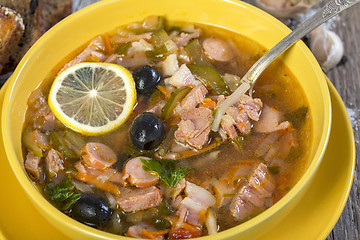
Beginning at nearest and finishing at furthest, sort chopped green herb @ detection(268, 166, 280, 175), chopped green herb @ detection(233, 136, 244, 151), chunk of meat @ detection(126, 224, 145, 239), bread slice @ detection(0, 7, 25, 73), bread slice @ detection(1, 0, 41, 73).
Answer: chunk of meat @ detection(126, 224, 145, 239) < chopped green herb @ detection(268, 166, 280, 175) < chopped green herb @ detection(233, 136, 244, 151) < bread slice @ detection(0, 7, 25, 73) < bread slice @ detection(1, 0, 41, 73)

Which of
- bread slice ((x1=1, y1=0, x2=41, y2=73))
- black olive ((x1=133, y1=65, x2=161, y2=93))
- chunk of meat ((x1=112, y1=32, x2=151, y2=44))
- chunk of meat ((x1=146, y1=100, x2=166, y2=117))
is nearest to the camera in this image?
chunk of meat ((x1=146, y1=100, x2=166, y2=117))

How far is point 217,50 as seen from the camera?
291 cm

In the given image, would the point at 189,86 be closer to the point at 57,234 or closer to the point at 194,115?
the point at 194,115

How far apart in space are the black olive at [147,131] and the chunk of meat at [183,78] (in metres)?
0.30

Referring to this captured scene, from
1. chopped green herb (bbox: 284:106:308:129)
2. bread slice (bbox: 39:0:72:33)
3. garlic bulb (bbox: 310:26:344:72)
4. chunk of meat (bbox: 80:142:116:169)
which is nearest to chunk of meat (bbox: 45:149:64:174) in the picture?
chunk of meat (bbox: 80:142:116:169)

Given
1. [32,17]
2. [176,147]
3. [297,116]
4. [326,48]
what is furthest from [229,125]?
[32,17]

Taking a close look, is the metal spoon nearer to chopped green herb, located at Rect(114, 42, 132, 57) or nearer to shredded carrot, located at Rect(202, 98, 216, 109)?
shredded carrot, located at Rect(202, 98, 216, 109)

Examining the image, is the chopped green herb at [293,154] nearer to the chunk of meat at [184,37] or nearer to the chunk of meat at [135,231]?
the chunk of meat at [135,231]

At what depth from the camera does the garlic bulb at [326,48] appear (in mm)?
3441

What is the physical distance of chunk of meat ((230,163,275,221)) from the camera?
7.36 feet

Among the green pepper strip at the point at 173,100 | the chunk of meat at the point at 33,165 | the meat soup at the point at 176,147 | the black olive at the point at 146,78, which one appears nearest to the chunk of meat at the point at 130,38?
the meat soup at the point at 176,147

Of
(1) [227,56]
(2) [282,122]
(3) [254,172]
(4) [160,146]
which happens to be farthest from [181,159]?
(1) [227,56]

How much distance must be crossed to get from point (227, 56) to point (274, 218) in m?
1.16

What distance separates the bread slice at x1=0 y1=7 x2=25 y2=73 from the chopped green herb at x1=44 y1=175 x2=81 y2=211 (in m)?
1.25
